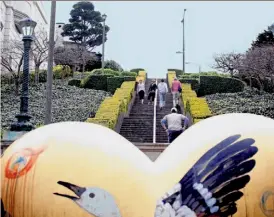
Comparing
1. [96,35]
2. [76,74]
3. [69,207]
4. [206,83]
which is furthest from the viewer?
[96,35]

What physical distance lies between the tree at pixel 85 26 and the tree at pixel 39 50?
2556 centimetres

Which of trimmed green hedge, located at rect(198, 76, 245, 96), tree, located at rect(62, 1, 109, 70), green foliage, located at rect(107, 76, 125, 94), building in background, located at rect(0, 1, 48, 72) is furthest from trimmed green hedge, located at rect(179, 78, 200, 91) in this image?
tree, located at rect(62, 1, 109, 70)

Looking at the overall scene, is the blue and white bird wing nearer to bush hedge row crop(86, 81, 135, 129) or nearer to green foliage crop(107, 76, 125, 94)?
bush hedge row crop(86, 81, 135, 129)

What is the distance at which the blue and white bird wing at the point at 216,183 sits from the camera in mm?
5570

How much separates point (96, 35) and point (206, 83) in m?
33.9

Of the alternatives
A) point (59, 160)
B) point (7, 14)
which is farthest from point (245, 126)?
point (7, 14)

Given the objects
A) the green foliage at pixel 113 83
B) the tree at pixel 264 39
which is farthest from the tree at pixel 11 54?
the tree at pixel 264 39

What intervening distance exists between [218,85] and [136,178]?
2835cm

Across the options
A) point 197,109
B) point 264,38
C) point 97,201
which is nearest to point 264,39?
point 264,38

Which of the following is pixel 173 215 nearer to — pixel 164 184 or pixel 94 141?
pixel 164 184

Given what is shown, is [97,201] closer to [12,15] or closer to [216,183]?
[216,183]

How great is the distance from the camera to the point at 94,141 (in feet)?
19.1

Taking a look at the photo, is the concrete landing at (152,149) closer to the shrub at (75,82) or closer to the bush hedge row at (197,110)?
the bush hedge row at (197,110)

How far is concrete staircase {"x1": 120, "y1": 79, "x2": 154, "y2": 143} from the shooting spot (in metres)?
18.2
